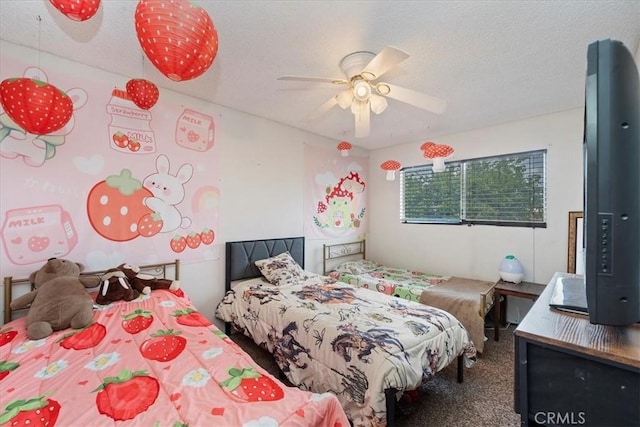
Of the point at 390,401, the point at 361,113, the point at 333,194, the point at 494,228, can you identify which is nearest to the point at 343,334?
the point at 390,401

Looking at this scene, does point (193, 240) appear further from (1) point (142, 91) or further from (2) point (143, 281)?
(1) point (142, 91)

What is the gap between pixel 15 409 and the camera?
964 millimetres

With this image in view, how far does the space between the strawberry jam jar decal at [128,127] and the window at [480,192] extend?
3.44 metres

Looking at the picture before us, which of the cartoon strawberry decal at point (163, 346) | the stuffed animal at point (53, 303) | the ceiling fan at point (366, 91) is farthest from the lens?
the ceiling fan at point (366, 91)

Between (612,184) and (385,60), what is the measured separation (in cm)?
116

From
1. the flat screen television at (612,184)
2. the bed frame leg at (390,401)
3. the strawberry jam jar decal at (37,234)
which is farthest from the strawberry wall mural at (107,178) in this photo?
the flat screen television at (612,184)

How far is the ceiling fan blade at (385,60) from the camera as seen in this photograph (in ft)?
4.53

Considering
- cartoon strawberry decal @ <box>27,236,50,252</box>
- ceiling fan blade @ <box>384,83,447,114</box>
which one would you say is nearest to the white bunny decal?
cartoon strawberry decal @ <box>27,236,50,252</box>

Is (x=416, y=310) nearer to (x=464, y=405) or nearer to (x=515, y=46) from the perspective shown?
(x=464, y=405)

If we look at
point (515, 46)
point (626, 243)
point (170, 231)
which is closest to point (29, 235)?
point (170, 231)

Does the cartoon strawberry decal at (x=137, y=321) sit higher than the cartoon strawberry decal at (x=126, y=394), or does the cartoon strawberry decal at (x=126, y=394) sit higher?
the cartoon strawberry decal at (x=137, y=321)

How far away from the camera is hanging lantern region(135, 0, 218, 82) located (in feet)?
2.74

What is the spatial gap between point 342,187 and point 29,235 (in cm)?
340

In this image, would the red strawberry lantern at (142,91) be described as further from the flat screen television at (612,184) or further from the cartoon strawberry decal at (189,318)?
the flat screen television at (612,184)
